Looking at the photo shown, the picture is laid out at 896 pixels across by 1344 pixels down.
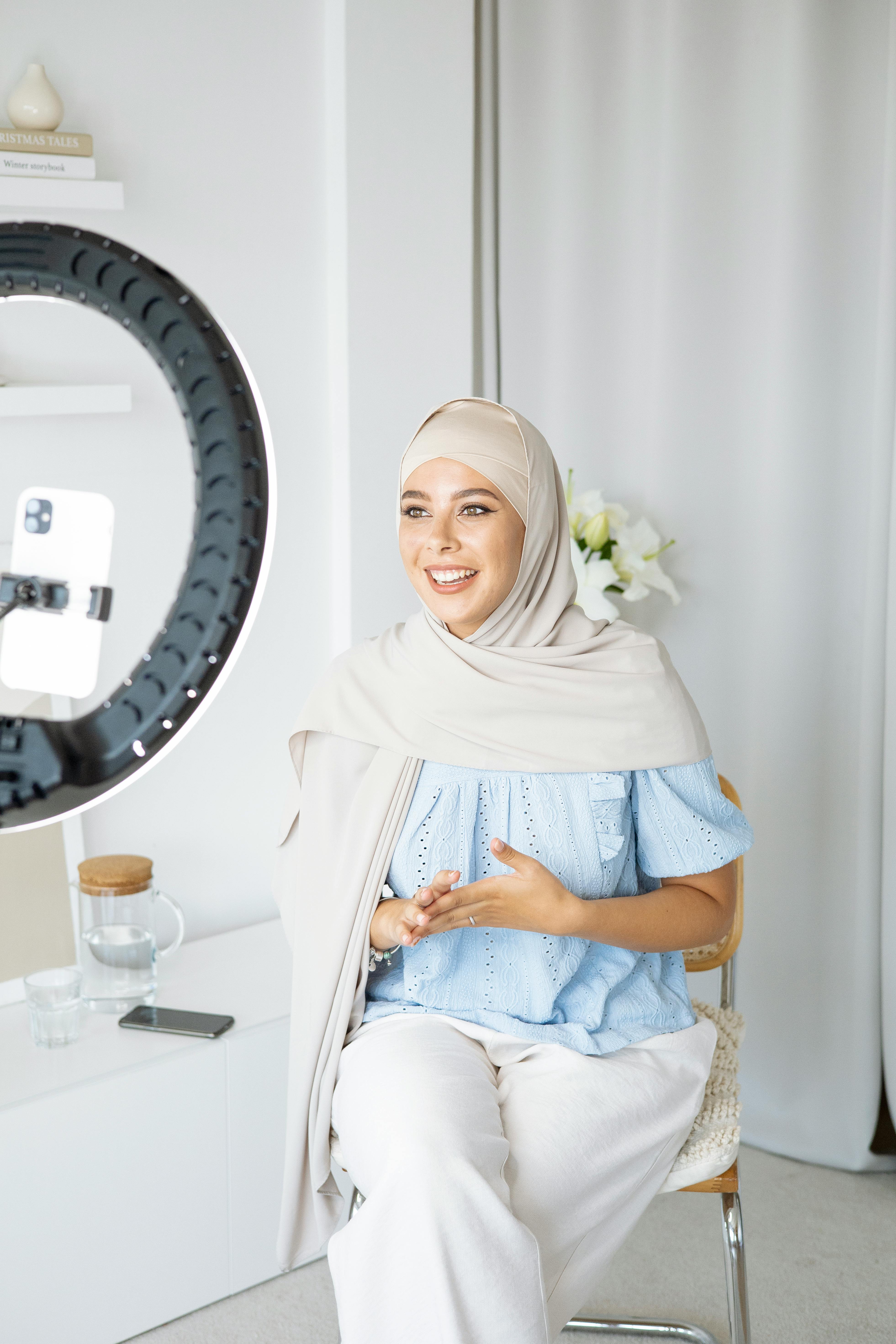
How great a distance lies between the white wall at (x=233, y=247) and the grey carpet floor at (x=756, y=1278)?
64cm

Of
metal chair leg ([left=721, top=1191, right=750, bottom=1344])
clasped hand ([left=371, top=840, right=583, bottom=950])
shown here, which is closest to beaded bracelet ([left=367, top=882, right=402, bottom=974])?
clasped hand ([left=371, top=840, right=583, bottom=950])

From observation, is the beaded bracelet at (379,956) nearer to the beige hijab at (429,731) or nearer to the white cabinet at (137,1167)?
the beige hijab at (429,731)

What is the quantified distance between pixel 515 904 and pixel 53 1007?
2.59ft

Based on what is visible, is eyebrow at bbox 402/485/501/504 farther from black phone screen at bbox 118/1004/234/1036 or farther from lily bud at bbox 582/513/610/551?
black phone screen at bbox 118/1004/234/1036

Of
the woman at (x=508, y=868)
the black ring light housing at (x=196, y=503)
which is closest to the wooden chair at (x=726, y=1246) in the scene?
the woman at (x=508, y=868)

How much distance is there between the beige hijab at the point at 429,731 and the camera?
53.6 inches

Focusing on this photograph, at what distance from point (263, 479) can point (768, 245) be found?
6.21 feet

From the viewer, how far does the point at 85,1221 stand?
1.58 metres

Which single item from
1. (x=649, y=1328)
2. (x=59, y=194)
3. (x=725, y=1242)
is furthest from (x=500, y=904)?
(x=59, y=194)

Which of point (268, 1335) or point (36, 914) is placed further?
point (36, 914)

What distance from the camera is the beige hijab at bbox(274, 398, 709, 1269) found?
4.47 ft

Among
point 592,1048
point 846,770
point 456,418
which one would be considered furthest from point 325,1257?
point 456,418

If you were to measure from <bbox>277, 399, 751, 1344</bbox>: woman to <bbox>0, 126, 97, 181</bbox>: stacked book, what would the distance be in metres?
0.70

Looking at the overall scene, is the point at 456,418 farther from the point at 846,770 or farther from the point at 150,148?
the point at 846,770
